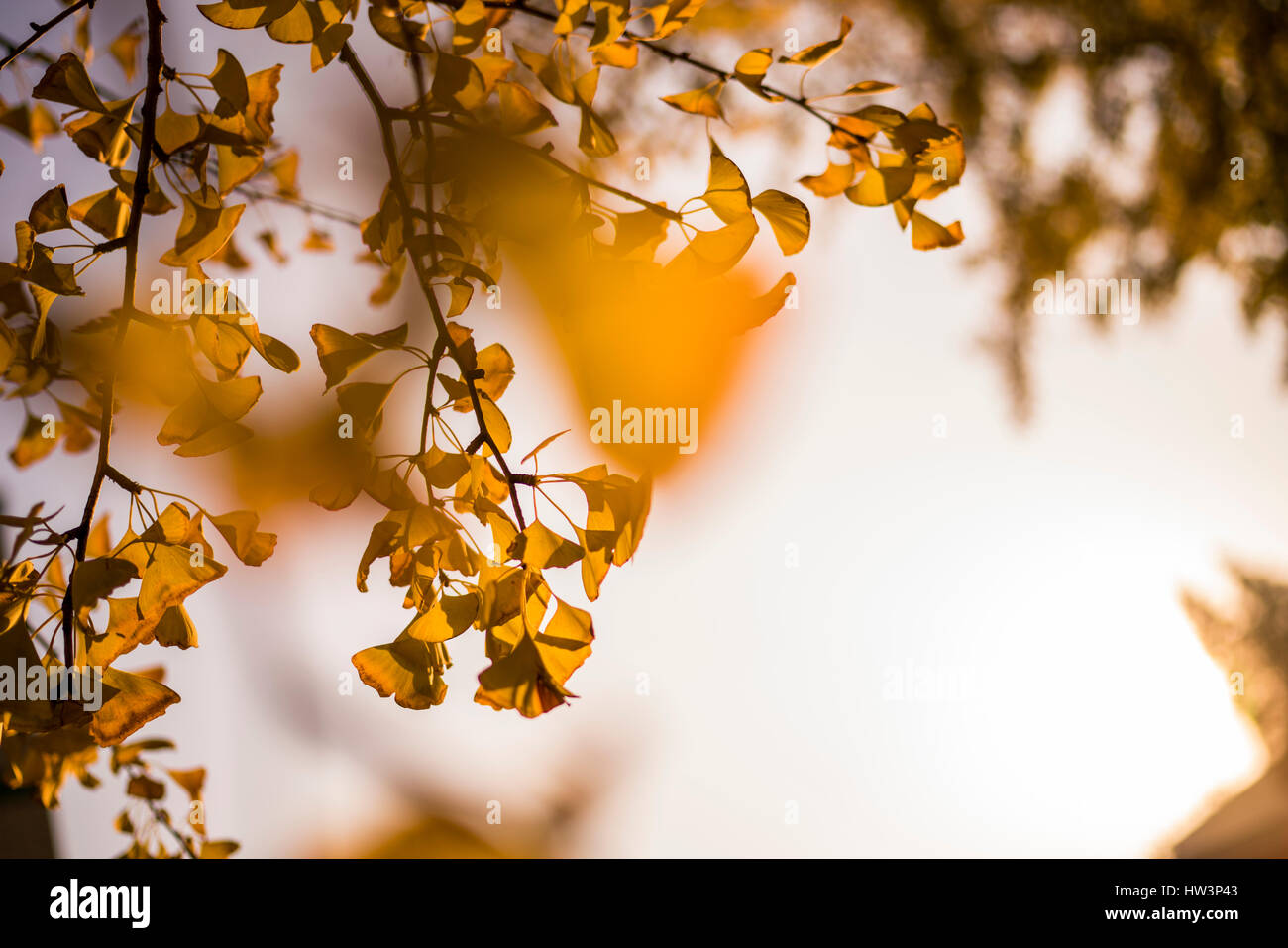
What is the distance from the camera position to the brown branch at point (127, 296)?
8.5 inches

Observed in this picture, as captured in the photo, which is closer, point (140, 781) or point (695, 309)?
point (695, 309)

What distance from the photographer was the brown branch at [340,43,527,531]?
0.71ft

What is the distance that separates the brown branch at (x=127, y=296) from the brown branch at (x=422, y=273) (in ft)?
0.19

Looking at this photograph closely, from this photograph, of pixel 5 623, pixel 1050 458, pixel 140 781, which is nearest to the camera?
pixel 5 623

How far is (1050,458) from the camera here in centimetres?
100

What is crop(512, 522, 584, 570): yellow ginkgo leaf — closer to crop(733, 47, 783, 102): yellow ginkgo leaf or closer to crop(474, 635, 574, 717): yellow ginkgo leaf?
crop(474, 635, 574, 717): yellow ginkgo leaf

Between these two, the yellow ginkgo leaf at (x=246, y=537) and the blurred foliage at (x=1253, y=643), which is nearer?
the yellow ginkgo leaf at (x=246, y=537)

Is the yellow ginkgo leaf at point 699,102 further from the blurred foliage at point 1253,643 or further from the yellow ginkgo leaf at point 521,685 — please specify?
the blurred foliage at point 1253,643

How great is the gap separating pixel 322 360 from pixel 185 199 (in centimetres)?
6

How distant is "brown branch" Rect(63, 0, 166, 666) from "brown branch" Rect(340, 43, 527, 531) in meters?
0.06

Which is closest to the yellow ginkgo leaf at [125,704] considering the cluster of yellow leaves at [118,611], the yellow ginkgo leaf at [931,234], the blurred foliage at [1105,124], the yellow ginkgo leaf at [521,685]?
the cluster of yellow leaves at [118,611]

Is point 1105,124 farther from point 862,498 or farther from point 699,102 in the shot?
point 699,102
